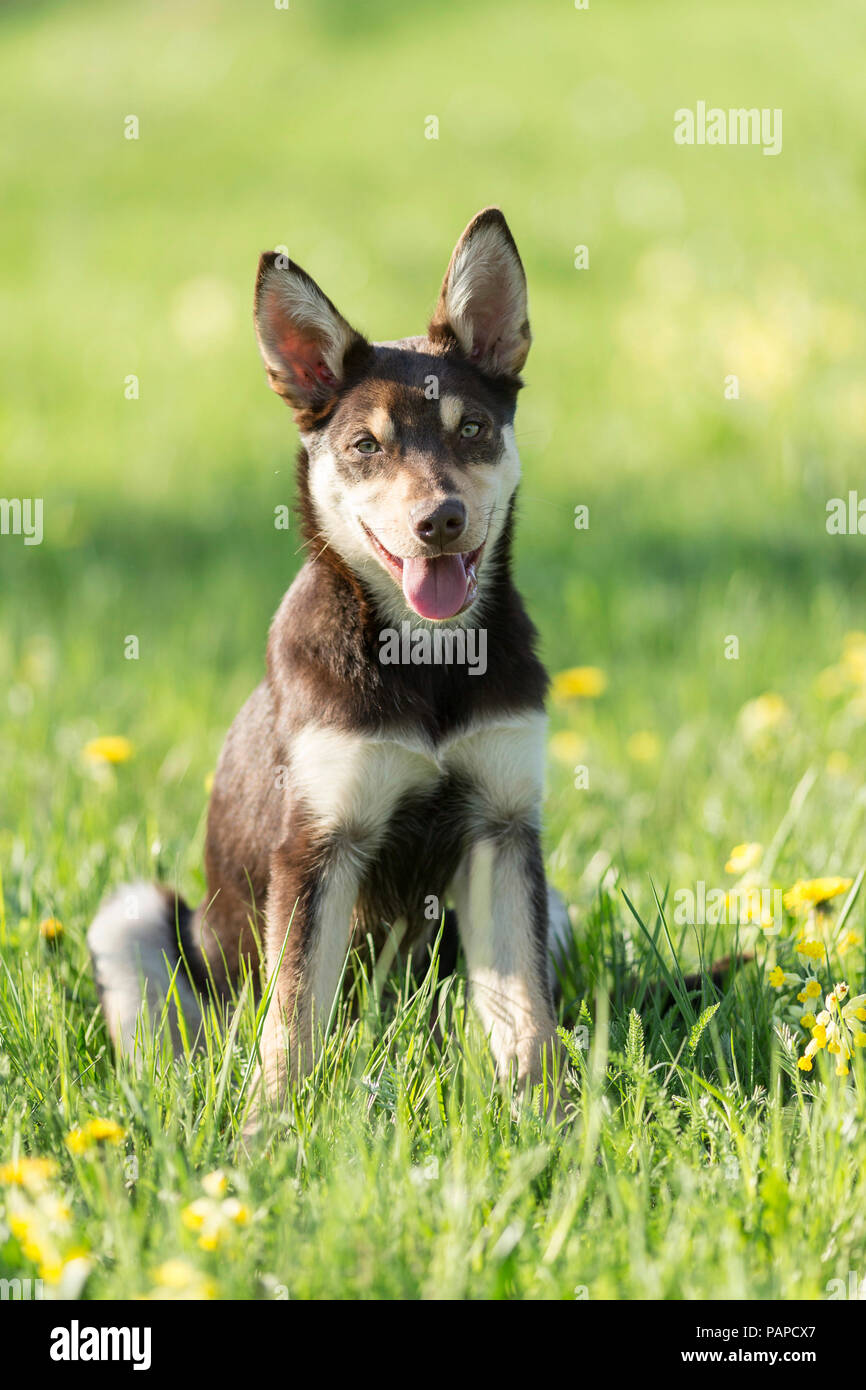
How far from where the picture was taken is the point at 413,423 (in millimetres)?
3100

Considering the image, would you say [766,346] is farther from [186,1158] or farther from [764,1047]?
[186,1158]

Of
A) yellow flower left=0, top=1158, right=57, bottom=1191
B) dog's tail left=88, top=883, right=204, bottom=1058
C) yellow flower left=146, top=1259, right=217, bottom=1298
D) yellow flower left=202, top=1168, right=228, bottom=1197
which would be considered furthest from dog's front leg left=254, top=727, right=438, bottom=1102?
yellow flower left=146, top=1259, right=217, bottom=1298

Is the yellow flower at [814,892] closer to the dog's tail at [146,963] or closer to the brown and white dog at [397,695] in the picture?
the brown and white dog at [397,695]

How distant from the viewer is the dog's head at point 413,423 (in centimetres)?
302

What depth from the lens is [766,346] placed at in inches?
367

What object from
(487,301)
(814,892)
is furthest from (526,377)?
(814,892)

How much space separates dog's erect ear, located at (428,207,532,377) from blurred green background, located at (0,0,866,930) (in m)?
0.43

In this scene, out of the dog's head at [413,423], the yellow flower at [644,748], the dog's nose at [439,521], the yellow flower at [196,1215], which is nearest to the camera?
the yellow flower at [196,1215]

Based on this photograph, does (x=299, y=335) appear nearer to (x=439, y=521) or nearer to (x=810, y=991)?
(x=439, y=521)

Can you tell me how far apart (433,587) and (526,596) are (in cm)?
440

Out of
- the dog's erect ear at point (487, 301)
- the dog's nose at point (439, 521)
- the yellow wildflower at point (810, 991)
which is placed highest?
the dog's erect ear at point (487, 301)

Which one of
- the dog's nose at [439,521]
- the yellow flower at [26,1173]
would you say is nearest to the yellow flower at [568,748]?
the dog's nose at [439,521]
